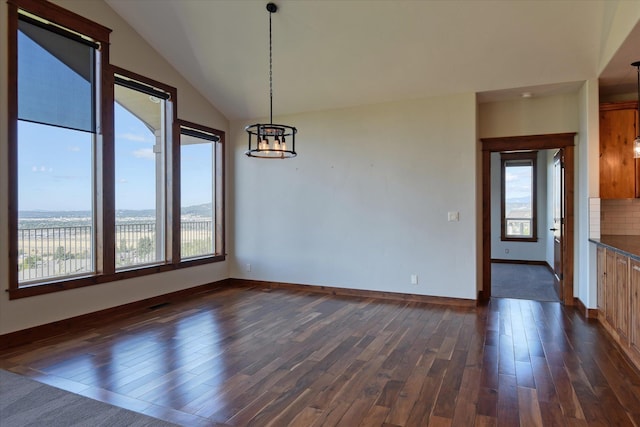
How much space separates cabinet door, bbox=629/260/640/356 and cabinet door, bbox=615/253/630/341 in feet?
0.36

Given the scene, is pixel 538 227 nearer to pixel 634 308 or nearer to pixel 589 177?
pixel 589 177

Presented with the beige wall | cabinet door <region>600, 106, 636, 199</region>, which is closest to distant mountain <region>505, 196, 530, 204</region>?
the beige wall

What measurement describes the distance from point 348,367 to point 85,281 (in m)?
3.26

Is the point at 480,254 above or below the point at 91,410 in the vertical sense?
above

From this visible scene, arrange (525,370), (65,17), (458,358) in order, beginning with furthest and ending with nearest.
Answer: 1. (65,17)
2. (458,358)
3. (525,370)

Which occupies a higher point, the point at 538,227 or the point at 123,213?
the point at 123,213

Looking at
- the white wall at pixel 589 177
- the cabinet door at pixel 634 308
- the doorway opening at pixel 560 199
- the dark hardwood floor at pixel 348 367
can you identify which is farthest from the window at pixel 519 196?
the cabinet door at pixel 634 308

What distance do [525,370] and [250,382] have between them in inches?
87.5

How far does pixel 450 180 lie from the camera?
531cm

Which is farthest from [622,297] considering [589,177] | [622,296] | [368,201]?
[368,201]

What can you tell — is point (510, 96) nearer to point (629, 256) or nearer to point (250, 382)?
point (629, 256)

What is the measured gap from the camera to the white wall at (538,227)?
29.7 ft

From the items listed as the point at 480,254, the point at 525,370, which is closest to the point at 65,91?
the point at 525,370

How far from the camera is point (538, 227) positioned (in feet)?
30.1
